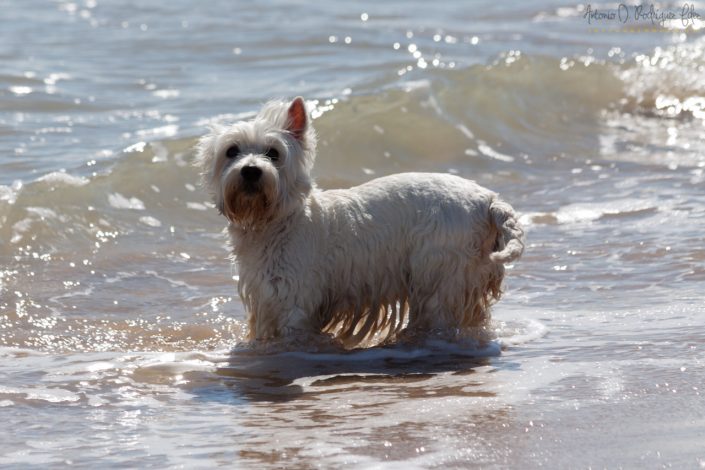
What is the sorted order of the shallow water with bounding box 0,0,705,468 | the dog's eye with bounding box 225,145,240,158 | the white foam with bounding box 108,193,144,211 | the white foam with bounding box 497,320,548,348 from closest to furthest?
the shallow water with bounding box 0,0,705,468 < the dog's eye with bounding box 225,145,240,158 < the white foam with bounding box 497,320,548,348 < the white foam with bounding box 108,193,144,211

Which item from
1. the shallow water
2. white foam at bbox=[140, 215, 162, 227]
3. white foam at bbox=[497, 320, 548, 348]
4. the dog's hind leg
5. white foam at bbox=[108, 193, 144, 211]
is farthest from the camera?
white foam at bbox=[108, 193, 144, 211]

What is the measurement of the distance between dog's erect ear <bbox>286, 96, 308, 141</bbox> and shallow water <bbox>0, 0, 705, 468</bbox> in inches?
45.9

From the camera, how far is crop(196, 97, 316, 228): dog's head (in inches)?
257

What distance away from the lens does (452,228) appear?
6727 millimetres

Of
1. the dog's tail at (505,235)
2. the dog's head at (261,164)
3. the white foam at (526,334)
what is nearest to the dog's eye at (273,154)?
the dog's head at (261,164)

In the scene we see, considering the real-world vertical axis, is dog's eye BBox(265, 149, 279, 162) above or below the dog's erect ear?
below

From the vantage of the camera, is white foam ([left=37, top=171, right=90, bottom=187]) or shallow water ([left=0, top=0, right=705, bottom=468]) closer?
shallow water ([left=0, top=0, right=705, bottom=468])

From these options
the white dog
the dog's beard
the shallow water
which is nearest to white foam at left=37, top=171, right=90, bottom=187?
the shallow water

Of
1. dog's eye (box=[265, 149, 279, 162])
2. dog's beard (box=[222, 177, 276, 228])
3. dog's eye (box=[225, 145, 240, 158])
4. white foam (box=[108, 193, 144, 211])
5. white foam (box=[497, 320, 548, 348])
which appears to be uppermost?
dog's eye (box=[225, 145, 240, 158])

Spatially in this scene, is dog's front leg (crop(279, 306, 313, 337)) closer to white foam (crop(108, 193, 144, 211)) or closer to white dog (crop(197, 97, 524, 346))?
white dog (crop(197, 97, 524, 346))

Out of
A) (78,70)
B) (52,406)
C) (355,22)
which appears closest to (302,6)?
(355,22)

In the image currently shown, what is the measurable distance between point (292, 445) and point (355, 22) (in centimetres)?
1735

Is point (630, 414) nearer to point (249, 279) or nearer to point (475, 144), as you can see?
point (249, 279)

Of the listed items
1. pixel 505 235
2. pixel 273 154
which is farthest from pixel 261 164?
pixel 505 235
